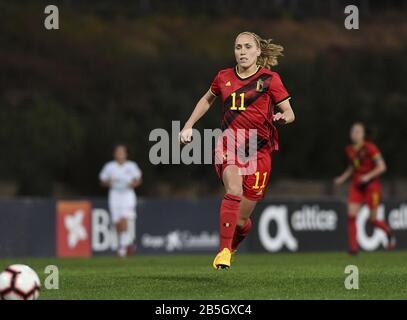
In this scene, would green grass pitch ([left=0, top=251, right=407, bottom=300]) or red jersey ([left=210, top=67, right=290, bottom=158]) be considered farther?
red jersey ([left=210, top=67, right=290, bottom=158])

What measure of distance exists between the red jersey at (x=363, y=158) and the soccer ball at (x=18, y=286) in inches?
511

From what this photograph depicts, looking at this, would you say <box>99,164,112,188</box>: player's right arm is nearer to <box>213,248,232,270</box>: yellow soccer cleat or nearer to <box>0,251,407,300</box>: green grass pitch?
<box>0,251,407,300</box>: green grass pitch

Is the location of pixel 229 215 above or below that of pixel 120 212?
above

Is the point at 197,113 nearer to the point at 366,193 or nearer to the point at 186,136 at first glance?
the point at 186,136

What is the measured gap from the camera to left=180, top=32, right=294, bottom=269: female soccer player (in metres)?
11.0

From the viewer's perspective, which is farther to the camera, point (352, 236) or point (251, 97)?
point (352, 236)

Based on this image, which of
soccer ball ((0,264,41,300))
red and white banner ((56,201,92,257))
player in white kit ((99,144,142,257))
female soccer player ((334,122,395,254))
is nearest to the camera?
soccer ball ((0,264,41,300))

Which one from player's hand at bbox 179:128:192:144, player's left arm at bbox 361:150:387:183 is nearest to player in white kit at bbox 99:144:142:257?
player's left arm at bbox 361:150:387:183

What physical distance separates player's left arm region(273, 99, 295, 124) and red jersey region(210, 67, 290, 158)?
54mm

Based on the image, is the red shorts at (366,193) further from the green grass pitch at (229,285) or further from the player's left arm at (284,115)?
the player's left arm at (284,115)

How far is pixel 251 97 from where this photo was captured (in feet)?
36.7

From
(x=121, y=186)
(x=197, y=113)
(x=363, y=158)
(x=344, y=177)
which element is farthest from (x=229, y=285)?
(x=121, y=186)

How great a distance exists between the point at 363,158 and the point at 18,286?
13.3 m

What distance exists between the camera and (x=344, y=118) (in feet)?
147
